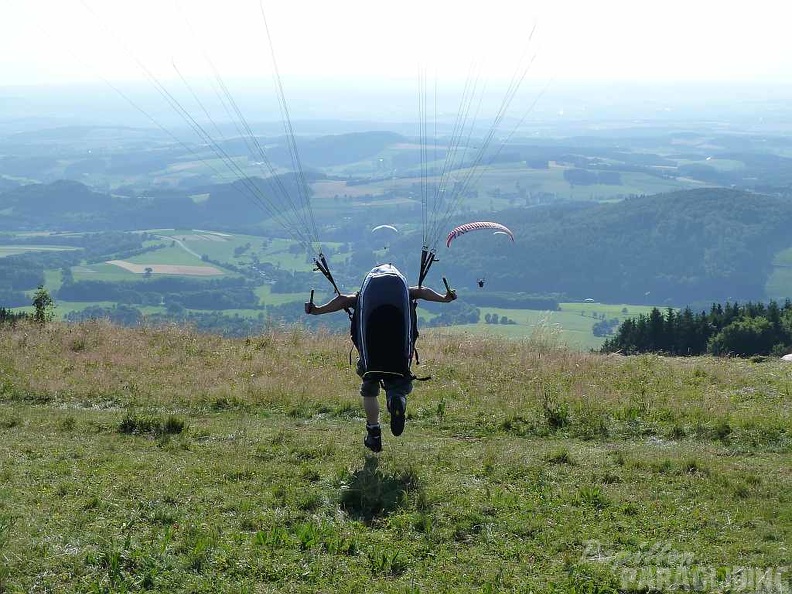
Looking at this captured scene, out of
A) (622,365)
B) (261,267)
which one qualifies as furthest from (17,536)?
(261,267)

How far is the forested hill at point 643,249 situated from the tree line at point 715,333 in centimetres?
6967

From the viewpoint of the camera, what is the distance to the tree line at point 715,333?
2459cm

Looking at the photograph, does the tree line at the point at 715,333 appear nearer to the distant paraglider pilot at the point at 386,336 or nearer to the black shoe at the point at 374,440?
the distant paraglider pilot at the point at 386,336

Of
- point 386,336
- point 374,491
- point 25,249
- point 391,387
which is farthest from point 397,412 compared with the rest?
point 25,249

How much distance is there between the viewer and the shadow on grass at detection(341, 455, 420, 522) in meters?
7.58

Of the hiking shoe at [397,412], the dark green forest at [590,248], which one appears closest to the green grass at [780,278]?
the dark green forest at [590,248]

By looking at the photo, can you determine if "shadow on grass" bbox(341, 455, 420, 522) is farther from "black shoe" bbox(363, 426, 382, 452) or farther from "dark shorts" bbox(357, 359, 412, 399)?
"dark shorts" bbox(357, 359, 412, 399)

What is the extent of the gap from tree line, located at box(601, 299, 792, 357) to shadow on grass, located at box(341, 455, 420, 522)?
14969 mm

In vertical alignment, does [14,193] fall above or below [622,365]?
above

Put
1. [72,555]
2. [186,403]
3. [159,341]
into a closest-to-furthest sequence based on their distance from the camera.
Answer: [72,555], [186,403], [159,341]

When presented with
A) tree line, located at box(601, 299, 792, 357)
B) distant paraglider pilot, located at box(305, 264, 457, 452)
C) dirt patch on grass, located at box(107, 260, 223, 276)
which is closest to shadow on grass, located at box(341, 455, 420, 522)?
distant paraglider pilot, located at box(305, 264, 457, 452)

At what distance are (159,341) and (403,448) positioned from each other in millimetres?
9655

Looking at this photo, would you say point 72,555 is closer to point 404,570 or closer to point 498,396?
point 404,570

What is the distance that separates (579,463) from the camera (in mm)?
9289
